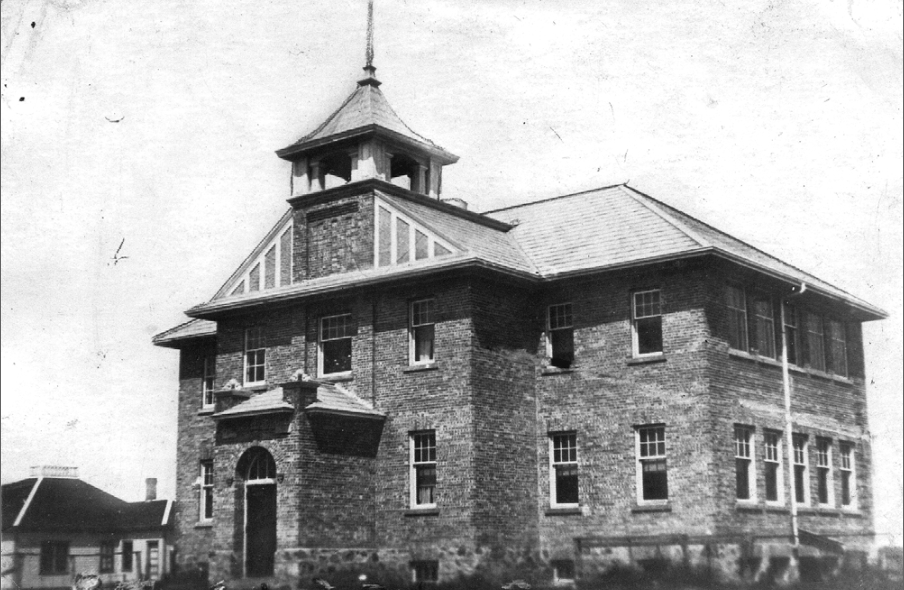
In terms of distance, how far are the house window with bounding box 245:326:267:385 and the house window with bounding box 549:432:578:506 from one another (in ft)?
29.4

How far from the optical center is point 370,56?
31.2 m

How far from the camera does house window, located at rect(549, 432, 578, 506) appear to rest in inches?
1153

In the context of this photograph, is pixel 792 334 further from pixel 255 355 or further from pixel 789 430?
pixel 255 355

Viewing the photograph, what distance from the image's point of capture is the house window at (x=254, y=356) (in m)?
33.1

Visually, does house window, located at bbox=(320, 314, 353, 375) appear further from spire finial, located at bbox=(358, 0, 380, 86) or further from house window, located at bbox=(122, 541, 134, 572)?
house window, located at bbox=(122, 541, 134, 572)

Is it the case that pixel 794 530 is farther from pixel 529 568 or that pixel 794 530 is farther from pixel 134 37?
pixel 134 37

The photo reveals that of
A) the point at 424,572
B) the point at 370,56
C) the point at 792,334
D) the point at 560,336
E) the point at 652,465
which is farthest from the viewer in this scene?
the point at 792,334

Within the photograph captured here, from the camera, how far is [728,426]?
27.8m

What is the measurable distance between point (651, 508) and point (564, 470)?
9.10 ft

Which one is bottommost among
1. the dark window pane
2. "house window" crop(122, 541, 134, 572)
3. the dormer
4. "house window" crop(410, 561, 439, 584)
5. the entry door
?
"house window" crop(122, 541, 134, 572)

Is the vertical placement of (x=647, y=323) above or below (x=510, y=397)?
above

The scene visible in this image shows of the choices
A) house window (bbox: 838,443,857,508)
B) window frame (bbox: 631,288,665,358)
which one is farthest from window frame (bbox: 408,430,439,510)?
house window (bbox: 838,443,857,508)

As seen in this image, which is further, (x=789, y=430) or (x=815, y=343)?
(x=815, y=343)

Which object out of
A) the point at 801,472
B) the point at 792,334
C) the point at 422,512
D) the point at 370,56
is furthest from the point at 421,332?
the point at 801,472
